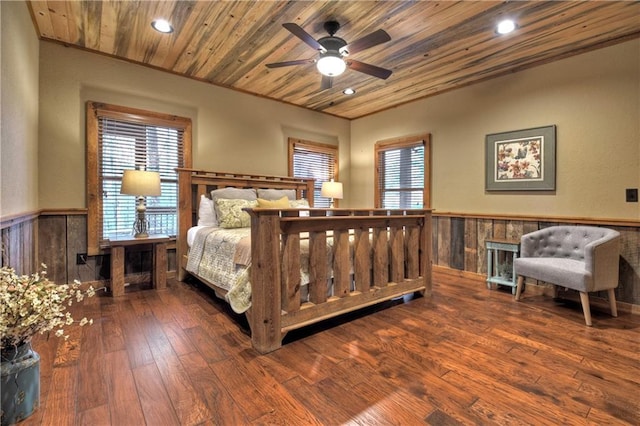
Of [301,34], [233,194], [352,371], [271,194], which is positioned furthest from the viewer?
[271,194]

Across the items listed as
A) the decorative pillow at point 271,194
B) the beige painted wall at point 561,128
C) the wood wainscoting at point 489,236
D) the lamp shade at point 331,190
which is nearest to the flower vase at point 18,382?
the decorative pillow at point 271,194

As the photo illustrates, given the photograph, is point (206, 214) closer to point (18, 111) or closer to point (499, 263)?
point (18, 111)

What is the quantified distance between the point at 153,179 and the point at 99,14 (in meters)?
1.51

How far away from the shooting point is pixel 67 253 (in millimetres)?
3275

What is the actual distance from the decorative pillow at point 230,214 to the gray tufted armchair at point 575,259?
2962 mm

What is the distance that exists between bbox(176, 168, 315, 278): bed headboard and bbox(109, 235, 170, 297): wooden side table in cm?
31

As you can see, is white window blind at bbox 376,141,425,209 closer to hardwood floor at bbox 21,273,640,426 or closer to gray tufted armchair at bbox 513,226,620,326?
gray tufted armchair at bbox 513,226,620,326

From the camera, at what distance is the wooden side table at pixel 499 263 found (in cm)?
345

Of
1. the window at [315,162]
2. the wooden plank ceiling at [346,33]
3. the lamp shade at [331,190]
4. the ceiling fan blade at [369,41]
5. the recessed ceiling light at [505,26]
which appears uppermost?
the wooden plank ceiling at [346,33]

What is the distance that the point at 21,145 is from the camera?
2.44 meters

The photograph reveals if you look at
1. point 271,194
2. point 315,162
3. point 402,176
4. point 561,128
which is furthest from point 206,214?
point 561,128

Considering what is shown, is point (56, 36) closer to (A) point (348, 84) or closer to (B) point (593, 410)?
(A) point (348, 84)

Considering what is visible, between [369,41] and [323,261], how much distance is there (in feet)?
6.00

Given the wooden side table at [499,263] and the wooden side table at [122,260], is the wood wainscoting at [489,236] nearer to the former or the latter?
the wooden side table at [499,263]
